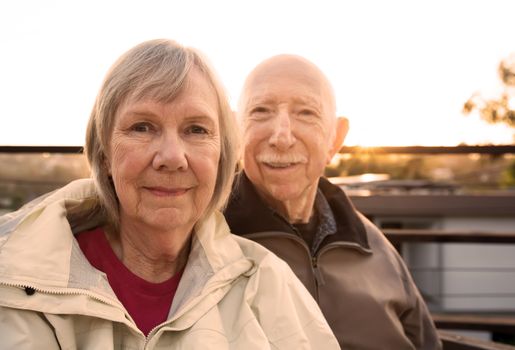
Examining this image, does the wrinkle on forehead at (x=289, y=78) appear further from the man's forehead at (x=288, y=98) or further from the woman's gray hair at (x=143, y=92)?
the woman's gray hair at (x=143, y=92)

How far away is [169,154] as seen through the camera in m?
1.47

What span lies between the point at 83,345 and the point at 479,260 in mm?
11737

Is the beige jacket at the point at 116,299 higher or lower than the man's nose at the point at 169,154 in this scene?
lower

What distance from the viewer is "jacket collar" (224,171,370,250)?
6.47 feet

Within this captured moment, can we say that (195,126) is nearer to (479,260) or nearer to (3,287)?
(3,287)

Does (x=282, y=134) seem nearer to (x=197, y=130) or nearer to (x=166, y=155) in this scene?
(x=197, y=130)

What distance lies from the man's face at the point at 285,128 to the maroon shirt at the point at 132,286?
0.49 meters

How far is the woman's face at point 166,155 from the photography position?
149cm

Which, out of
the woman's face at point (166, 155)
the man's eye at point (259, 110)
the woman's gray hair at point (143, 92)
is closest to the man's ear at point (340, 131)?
the man's eye at point (259, 110)

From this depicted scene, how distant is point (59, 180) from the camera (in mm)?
3121

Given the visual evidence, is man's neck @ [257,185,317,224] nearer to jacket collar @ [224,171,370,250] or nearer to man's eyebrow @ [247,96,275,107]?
jacket collar @ [224,171,370,250]

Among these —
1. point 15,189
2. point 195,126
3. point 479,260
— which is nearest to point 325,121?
point 195,126

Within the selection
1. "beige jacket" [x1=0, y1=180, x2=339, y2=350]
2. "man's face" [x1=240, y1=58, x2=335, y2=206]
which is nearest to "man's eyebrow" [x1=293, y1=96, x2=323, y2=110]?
"man's face" [x1=240, y1=58, x2=335, y2=206]

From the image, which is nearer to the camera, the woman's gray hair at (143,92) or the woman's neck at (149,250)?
the woman's gray hair at (143,92)
